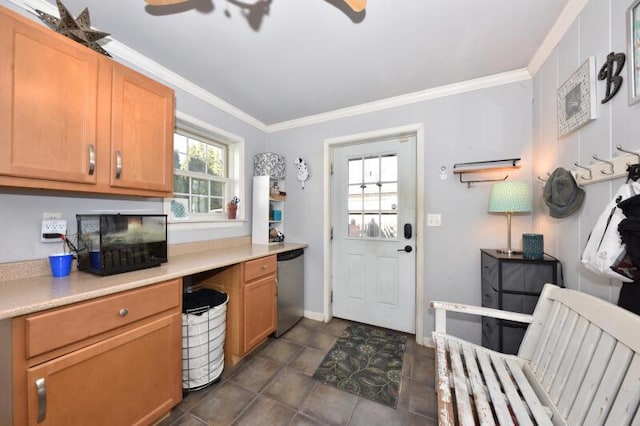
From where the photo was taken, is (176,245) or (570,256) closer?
(570,256)

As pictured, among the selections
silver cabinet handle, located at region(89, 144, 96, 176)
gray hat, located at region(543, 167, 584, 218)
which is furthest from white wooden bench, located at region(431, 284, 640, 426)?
silver cabinet handle, located at region(89, 144, 96, 176)

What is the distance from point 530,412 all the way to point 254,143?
3059 millimetres

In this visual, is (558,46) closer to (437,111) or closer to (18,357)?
(437,111)

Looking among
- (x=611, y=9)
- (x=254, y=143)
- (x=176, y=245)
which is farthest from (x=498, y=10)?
(x=176, y=245)

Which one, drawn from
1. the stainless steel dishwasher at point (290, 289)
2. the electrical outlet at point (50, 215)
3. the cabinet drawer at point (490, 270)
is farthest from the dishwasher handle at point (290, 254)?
the cabinet drawer at point (490, 270)

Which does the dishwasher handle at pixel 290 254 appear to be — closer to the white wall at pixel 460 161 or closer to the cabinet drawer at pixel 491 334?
the white wall at pixel 460 161

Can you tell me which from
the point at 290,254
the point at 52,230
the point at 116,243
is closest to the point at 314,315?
the point at 290,254

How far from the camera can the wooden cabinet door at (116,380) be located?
93 centimetres

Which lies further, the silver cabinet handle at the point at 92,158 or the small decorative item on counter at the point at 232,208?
the small decorative item on counter at the point at 232,208

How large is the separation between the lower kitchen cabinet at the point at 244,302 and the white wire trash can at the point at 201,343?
14 cm

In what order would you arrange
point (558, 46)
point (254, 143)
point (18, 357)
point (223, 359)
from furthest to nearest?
point (254, 143) < point (223, 359) < point (558, 46) < point (18, 357)

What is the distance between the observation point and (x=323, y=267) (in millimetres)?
2680

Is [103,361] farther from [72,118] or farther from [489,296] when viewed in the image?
[489,296]

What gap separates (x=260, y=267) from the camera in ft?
6.63
